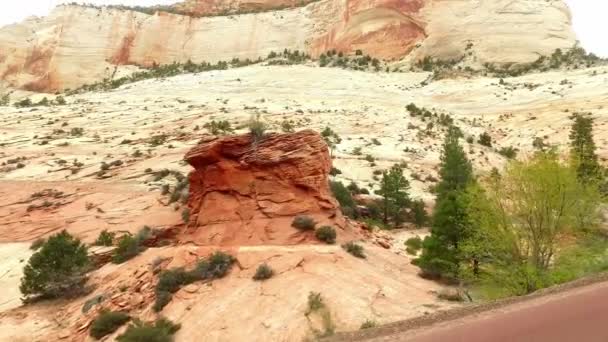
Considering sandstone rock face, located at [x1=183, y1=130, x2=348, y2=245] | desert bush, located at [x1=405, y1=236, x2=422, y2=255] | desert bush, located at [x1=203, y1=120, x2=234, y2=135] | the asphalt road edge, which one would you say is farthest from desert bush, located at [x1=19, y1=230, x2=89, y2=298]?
desert bush, located at [x1=203, y1=120, x2=234, y2=135]

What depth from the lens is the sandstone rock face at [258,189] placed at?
21.7m

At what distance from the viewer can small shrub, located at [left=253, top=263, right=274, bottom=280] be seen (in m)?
18.4

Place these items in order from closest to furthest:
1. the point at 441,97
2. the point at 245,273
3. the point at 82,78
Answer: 1. the point at 245,273
2. the point at 441,97
3. the point at 82,78

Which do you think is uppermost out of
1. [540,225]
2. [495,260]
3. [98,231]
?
[540,225]

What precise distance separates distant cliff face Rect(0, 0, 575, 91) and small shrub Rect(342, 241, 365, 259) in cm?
4564

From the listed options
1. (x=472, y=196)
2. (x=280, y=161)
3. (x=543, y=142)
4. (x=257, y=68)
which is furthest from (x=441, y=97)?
(x=472, y=196)

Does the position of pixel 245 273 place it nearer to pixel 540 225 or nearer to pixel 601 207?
pixel 540 225

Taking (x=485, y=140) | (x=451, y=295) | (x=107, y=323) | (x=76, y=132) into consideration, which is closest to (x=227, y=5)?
(x=76, y=132)

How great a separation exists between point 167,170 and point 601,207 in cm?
2253

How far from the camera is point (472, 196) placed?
17203 millimetres

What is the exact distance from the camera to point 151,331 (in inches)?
640

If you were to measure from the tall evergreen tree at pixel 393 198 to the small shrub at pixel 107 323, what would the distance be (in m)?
14.1

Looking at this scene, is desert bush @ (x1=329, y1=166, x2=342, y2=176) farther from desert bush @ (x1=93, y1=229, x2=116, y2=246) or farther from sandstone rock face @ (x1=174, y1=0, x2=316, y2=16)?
sandstone rock face @ (x1=174, y1=0, x2=316, y2=16)

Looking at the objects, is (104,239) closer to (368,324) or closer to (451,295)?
(368,324)
